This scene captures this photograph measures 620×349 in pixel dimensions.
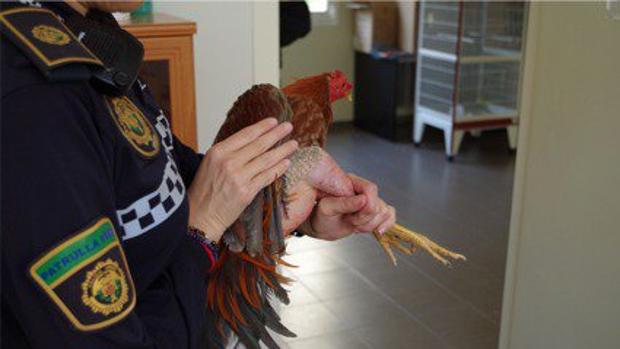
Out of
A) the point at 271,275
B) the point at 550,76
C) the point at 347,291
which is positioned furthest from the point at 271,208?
the point at 347,291

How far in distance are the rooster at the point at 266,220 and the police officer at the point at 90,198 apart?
0.44 feet

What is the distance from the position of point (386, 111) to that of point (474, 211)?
1631 millimetres

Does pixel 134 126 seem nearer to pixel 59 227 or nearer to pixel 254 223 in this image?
pixel 59 227

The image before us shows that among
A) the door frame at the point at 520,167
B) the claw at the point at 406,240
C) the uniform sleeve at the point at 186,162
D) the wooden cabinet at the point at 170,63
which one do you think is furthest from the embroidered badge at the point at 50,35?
the door frame at the point at 520,167

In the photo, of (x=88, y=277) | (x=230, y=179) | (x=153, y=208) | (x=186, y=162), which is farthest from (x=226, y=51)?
(x=88, y=277)

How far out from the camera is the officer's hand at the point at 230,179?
938mm

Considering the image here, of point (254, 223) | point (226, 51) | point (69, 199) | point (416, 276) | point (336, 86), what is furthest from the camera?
point (416, 276)

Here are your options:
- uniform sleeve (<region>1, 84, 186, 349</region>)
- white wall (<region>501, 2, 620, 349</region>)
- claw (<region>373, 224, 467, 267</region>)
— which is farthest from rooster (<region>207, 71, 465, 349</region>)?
white wall (<region>501, 2, 620, 349</region>)

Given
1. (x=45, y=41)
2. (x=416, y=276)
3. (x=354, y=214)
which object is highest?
(x=45, y=41)

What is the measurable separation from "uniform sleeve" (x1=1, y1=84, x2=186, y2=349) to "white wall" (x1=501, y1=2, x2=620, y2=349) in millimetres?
1423

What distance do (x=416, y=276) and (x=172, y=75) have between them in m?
1.77

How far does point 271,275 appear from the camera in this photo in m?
1.14

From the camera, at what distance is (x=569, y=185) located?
6.37ft

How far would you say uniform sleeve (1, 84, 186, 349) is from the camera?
681mm
